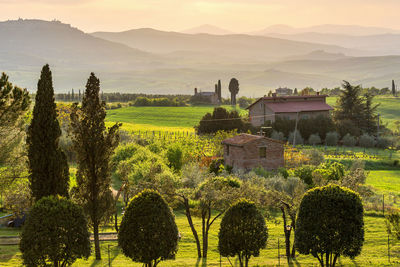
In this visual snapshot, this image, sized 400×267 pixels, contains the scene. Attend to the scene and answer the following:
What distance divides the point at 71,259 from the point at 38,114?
7.83 meters

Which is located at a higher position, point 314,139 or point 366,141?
point 314,139

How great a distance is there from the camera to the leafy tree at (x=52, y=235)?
19.5 m

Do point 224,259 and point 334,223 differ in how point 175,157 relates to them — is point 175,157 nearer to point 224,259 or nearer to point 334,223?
point 224,259

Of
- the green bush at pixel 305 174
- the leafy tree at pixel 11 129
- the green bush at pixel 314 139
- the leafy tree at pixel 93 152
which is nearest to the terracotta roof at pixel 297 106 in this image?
the green bush at pixel 314 139

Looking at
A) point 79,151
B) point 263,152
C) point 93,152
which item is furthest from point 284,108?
point 79,151

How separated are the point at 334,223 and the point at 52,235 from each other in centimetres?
1131

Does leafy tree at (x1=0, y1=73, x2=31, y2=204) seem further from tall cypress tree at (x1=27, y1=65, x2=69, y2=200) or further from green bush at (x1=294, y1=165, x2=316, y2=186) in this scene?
green bush at (x1=294, y1=165, x2=316, y2=186)

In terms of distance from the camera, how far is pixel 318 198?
21609mm

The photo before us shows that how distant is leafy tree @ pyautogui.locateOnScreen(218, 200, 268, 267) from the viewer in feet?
70.2

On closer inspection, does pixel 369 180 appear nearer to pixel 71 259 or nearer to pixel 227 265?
pixel 227 265

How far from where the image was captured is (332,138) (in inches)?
3027

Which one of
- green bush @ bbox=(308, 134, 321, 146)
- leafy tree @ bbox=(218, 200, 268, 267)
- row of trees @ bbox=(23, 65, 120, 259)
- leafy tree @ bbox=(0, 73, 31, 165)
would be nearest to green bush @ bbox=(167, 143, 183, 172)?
leafy tree @ bbox=(0, 73, 31, 165)

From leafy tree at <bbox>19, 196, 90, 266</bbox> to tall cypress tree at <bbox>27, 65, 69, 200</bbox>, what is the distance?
13.7 ft

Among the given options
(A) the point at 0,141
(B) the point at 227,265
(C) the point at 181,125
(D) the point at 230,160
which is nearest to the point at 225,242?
(B) the point at 227,265
